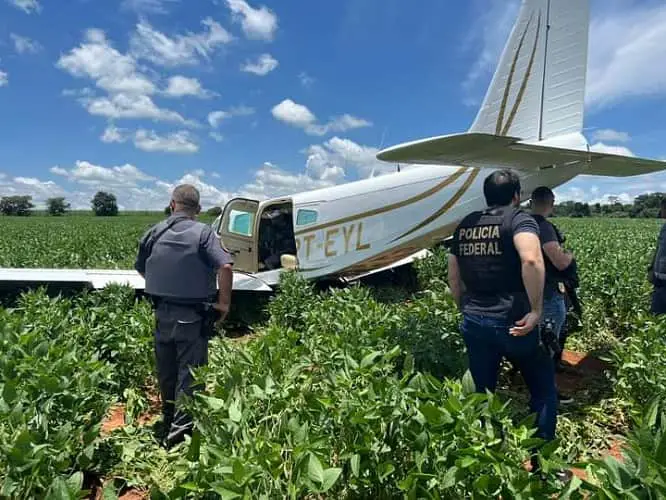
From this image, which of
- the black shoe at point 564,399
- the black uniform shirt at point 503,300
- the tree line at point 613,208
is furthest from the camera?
the tree line at point 613,208

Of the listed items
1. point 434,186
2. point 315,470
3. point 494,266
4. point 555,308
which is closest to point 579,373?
point 555,308

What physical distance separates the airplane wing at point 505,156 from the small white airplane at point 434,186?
0.01 metres

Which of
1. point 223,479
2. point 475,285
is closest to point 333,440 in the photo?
point 223,479

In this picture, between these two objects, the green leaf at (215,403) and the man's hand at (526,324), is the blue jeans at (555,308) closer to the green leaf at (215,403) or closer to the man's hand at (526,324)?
the man's hand at (526,324)

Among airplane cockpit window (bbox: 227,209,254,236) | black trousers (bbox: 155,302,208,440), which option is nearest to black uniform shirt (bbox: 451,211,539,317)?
black trousers (bbox: 155,302,208,440)

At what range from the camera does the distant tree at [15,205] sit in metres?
103

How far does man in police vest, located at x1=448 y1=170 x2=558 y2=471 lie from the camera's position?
3.11 metres

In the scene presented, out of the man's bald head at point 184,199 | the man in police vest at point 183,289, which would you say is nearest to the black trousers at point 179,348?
the man in police vest at point 183,289

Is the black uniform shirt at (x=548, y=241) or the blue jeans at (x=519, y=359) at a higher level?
the black uniform shirt at (x=548, y=241)

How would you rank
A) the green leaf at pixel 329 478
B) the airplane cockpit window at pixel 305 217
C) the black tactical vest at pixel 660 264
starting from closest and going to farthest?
the green leaf at pixel 329 478 < the black tactical vest at pixel 660 264 < the airplane cockpit window at pixel 305 217

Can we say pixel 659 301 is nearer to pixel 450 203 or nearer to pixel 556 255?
pixel 556 255

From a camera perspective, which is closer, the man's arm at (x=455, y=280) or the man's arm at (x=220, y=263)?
the man's arm at (x=455, y=280)

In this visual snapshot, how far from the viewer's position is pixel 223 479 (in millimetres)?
2107

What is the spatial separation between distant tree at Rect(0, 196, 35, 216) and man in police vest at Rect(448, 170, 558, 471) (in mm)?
120200
